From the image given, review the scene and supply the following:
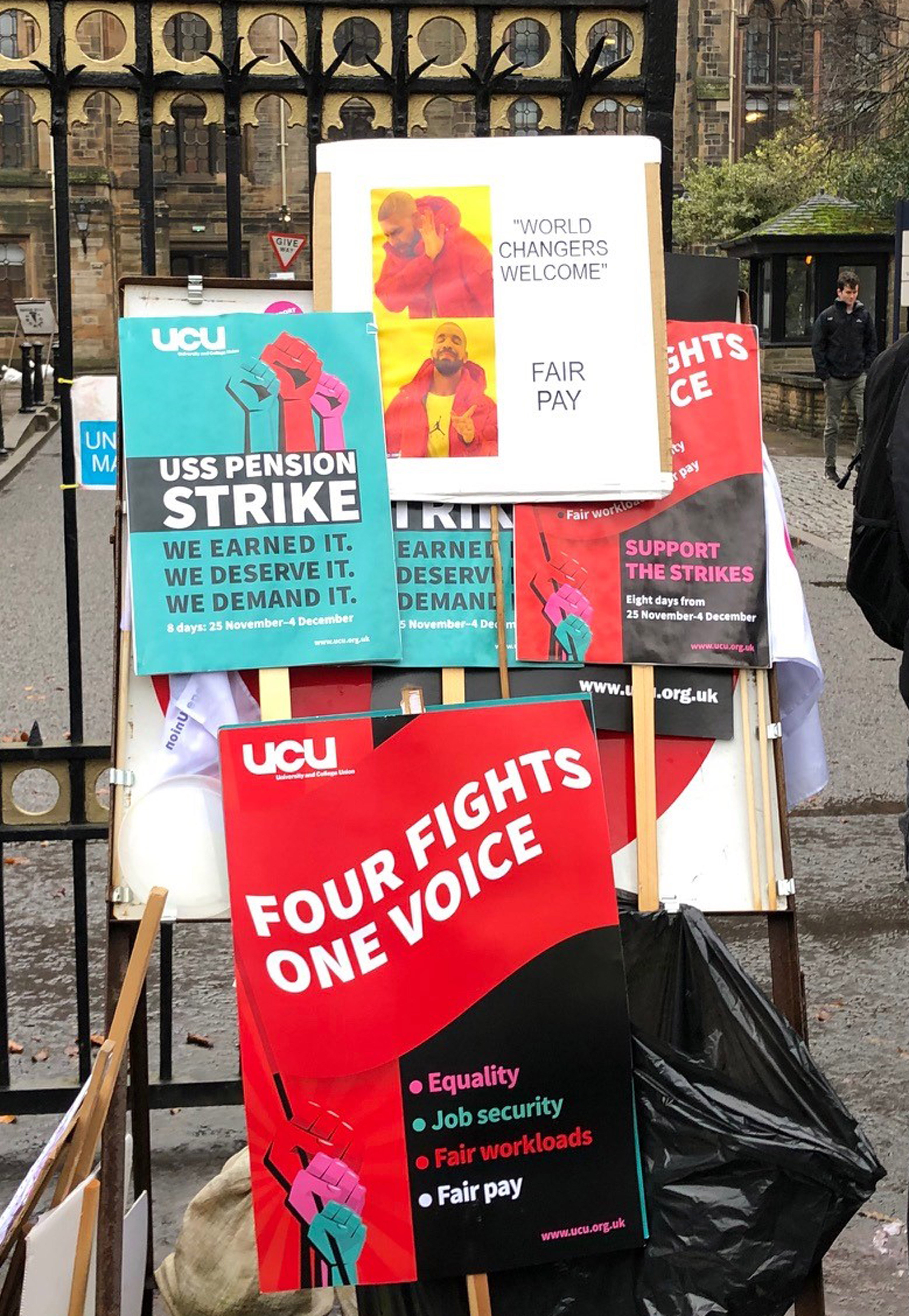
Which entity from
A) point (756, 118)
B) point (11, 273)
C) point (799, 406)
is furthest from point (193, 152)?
point (799, 406)

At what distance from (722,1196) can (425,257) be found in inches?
64.9

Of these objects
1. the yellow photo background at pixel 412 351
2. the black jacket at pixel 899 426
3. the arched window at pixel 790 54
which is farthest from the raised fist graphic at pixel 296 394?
the arched window at pixel 790 54

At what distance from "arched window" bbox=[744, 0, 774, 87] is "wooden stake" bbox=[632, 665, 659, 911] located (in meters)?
61.1

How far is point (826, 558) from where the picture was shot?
12.9 meters

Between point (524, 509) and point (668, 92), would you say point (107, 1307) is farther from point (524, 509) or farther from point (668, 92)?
point (668, 92)

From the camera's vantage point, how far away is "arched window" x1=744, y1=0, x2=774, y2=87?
2304 inches

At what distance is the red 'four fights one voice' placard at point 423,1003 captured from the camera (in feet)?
8.25

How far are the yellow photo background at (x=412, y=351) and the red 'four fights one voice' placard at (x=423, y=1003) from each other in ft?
1.96

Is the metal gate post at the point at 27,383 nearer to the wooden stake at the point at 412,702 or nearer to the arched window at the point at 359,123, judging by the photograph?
the arched window at the point at 359,123

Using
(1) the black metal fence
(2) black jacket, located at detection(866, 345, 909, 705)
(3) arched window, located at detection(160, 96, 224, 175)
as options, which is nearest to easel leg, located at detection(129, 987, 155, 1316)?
(1) the black metal fence

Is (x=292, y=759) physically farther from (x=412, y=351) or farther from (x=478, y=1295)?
(x=478, y=1295)

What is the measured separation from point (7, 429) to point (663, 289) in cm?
2240

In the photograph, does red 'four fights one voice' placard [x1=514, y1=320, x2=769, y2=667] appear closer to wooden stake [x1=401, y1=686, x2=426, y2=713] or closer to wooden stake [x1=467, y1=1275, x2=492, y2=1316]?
wooden stake [x1=401, y1=686, x2=426, y2=713]

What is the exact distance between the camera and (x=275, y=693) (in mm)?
2680
